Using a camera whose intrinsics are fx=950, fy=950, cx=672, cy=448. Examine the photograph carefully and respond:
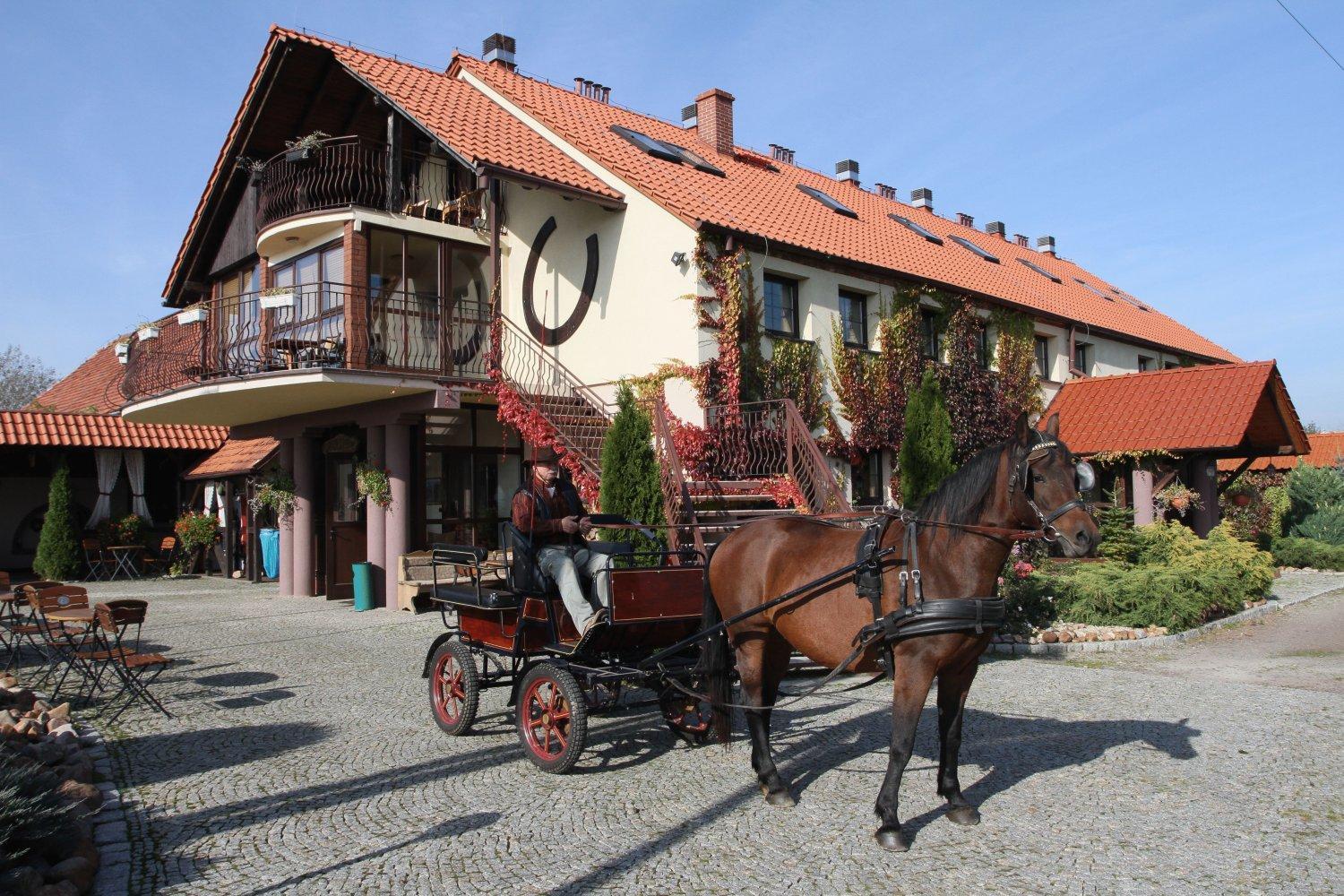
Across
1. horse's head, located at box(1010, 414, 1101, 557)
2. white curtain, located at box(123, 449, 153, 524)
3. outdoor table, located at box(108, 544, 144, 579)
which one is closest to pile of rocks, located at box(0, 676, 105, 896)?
horse's head, located at box(1010, 414, 1101, 557)

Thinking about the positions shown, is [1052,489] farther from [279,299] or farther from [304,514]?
[304,514]

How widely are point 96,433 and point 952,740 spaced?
23.8 meters

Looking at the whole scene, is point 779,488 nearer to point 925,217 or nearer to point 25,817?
point 25,817

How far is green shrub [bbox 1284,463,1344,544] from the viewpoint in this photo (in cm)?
2256

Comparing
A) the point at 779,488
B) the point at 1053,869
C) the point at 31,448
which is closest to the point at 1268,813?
the point at 1053,869

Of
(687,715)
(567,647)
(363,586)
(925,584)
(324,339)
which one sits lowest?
(687,715)

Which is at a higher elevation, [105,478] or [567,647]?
[105,478]

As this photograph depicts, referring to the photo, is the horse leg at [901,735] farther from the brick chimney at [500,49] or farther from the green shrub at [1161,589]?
the brick chimney at [500,49]

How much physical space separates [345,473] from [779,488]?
906cm

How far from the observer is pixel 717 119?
20562 mm

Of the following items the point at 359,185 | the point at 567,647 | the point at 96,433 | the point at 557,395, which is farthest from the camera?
the point at 96,433

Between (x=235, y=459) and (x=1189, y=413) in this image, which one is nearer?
(x=1189, y=413)

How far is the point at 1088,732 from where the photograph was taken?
698 centimetres

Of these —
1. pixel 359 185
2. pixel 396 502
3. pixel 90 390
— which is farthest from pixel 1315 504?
pixel 90 390
